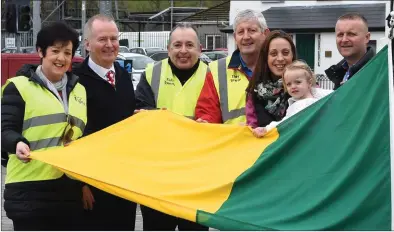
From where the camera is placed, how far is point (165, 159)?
544 centimetres

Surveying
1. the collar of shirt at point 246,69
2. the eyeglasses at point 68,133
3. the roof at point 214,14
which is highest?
the roof at point 214,14

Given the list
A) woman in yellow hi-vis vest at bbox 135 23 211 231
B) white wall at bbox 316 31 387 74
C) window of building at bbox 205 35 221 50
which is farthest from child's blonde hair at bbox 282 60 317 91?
window of building at bbox 205 35 221 50

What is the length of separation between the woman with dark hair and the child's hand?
35 cm

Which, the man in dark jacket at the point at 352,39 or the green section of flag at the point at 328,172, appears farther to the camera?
the man in dark jacket at the point at 352,39

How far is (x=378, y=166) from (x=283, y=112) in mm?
1192

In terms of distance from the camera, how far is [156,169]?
17.5ft

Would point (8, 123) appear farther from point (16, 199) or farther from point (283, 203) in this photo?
point (283, 203)

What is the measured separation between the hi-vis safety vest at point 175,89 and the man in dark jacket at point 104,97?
353 millimetres

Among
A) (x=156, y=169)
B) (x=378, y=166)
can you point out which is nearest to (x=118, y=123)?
(x=156, y=169)

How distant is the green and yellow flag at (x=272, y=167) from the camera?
182 inches

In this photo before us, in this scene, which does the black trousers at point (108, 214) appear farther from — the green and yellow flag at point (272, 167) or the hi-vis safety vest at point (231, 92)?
the hi-vis safety vest at point (231, 92)

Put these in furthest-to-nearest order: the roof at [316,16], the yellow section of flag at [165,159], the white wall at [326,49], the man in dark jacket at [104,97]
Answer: the white wall at [326,49] < the roof at [316,16] < the man in dark jacket at [104,97] < the yellow section of flag at [165,159]

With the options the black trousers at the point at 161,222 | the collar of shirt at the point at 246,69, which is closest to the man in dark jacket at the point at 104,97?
the black trousers at the point at 161,222

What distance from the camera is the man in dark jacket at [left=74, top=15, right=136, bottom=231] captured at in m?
5.83
